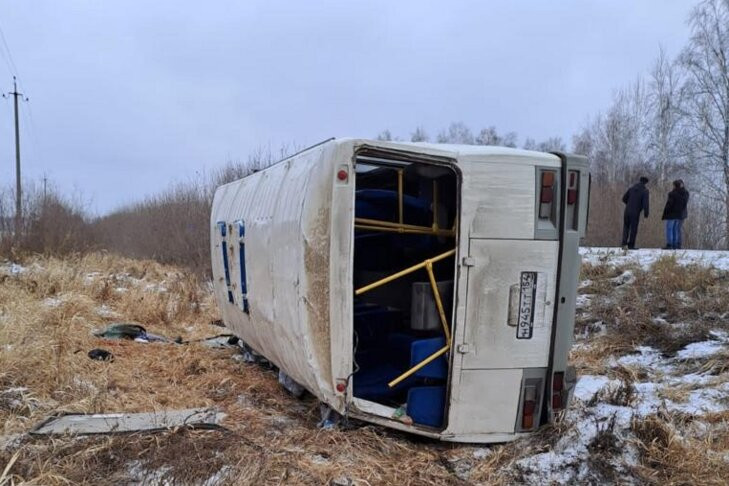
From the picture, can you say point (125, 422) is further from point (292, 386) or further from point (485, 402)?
point (485, 402)

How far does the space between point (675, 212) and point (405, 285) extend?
36.5 feet

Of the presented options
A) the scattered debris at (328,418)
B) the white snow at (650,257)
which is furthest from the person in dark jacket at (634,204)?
the scattered debris at (328,418)

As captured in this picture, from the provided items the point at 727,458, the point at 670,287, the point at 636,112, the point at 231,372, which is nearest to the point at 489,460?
Result: the point at 727,458

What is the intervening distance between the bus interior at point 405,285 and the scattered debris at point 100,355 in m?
3.13

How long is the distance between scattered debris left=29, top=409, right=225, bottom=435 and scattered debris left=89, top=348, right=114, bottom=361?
6.79ft

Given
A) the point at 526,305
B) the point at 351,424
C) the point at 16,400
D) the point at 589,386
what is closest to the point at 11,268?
the point at 16,400

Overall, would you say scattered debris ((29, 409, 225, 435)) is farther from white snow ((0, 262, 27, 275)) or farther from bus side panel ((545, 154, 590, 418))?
white snow ((0, 262, 27, 275))

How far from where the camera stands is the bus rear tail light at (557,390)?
13.5 ft

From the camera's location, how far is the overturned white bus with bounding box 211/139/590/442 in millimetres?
3713

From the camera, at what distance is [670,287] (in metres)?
8.76

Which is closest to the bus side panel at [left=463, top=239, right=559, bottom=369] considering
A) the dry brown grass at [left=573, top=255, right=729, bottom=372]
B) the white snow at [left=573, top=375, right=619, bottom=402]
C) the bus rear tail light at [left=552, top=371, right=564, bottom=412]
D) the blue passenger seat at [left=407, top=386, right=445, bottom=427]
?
the bus rear tail light at [left=552, top=371, right=564, bottom=412]

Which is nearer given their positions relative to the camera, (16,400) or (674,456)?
(674,456)

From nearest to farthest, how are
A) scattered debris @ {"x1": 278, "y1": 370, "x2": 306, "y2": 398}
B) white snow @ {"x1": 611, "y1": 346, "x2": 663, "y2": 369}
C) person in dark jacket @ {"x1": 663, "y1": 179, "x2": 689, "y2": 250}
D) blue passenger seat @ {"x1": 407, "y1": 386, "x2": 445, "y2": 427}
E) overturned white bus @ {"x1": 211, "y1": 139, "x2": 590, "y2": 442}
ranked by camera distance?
overturned white bus @ {"x1": 211, "y1": 139, "x2": 590, "y2": 442} < blue passenger seat @ {"x1": 407, "y1": 386, "x2": 445, "y2": 427} < scattered debris @ {"x1": 278, "y1": 370, "x2": 306, "y2": 398} < white snow @ {"x1": 611, "y1": 346, "x2": 663, "y2": 369} < person in dark jacket @ {"x1": 663, "y1": 179, "x2": 689, "y2": 250}

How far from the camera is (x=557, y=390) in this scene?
414 cm
